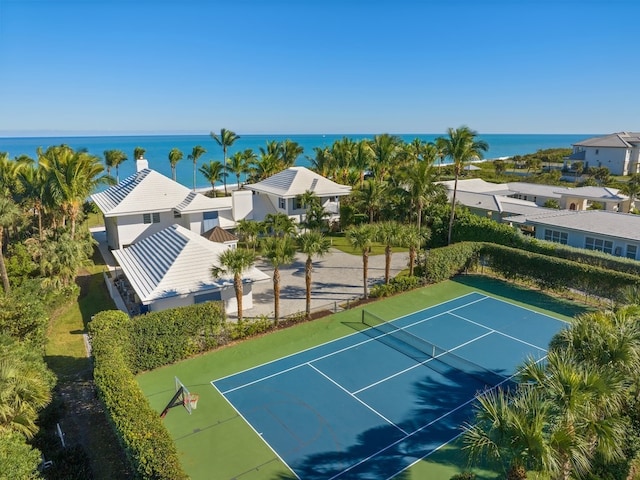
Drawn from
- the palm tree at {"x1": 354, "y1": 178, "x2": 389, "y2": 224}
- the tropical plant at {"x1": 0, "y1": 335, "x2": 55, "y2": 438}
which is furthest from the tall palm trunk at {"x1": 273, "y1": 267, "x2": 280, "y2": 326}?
the palm tree at {"x1": 354, "y1": 178, "x2": 389, "y2": 224}

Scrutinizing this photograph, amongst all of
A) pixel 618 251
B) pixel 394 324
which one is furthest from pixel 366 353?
pixel 618 251

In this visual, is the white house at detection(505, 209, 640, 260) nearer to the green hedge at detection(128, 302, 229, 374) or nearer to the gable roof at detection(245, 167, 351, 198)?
the gable roof at detection(245, 167, 351, 198)

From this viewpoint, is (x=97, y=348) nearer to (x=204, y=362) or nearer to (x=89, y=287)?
(x=204, y=362)

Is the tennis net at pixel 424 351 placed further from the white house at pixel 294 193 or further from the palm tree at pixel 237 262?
the white house at pixel 294 193

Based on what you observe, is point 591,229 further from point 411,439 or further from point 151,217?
point 151,217

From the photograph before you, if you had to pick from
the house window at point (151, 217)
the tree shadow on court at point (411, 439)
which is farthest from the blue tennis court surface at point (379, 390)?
the house window at point (151, 217)
